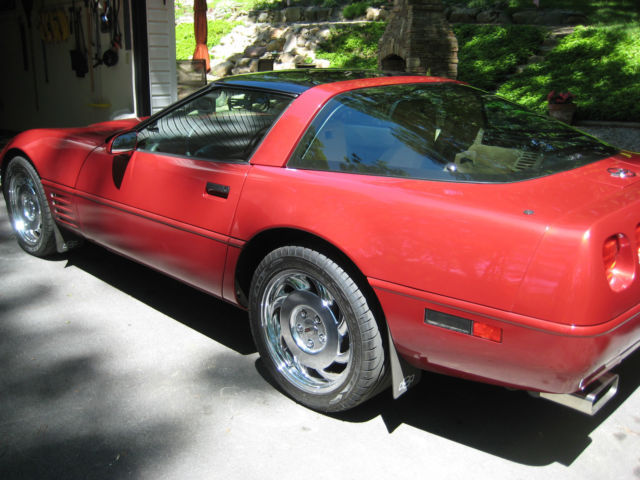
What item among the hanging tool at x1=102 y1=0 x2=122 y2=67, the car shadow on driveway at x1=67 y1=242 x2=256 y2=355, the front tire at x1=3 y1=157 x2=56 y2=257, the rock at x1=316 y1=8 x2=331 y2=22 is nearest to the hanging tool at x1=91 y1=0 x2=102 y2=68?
the hanging tool at x1=102 y1=0 x2=122 y2=67

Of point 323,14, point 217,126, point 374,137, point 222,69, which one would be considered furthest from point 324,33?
point 374,137

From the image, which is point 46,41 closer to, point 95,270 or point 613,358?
point 95,270

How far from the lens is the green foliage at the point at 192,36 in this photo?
698 inches

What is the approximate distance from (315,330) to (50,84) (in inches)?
362

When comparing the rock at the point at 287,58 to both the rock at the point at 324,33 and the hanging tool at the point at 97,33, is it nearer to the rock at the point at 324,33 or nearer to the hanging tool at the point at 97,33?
the rock at the point at 324,33

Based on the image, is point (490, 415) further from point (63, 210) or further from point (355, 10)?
point (355, 10)

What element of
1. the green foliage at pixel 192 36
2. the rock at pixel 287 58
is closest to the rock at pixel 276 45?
the rock at pixel 287 58

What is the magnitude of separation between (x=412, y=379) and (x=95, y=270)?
2.89m

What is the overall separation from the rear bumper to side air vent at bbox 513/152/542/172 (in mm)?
722

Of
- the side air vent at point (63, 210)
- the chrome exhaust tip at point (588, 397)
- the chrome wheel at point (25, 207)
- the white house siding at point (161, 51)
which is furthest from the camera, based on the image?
the white house siding at point (161, 51)

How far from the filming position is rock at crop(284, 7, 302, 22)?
59.1 feet

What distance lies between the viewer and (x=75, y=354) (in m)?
3.35

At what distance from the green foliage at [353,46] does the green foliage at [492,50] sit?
6.57 ft

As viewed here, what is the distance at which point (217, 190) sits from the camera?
3049 millimetres
